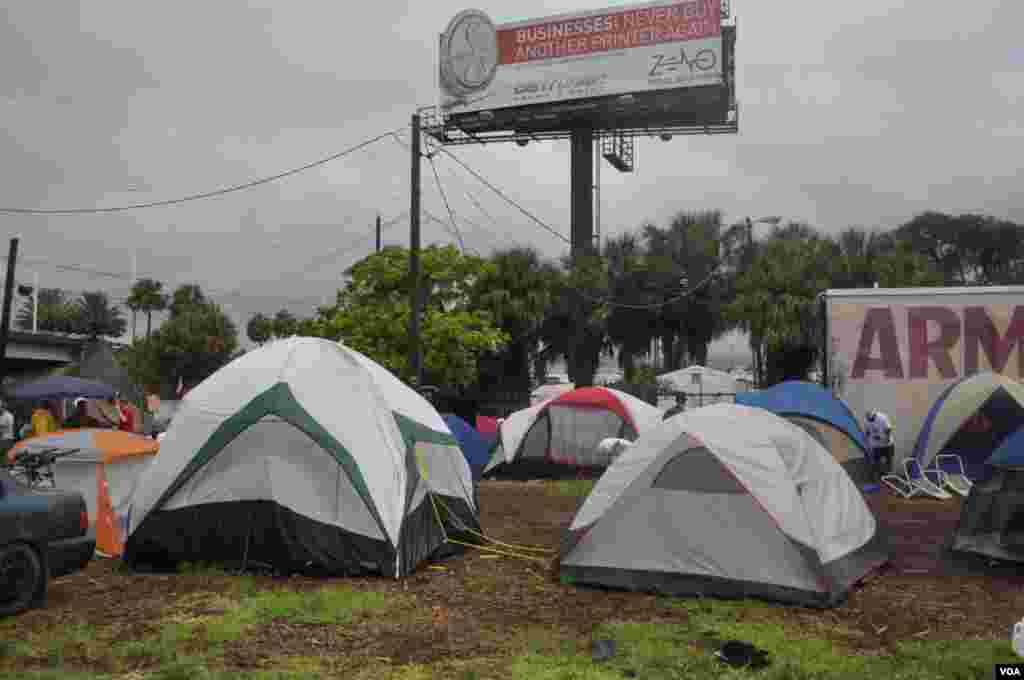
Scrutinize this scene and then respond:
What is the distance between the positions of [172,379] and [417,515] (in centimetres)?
4941

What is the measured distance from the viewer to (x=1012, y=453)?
31.1 feet

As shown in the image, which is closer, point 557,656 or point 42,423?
point 557,656

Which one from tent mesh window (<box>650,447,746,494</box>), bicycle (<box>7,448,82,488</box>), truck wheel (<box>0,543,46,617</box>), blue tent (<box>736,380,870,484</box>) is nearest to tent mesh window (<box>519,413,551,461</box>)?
blue tent (<box>736,380,870,484</box>)

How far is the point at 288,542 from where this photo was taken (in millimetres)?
8969

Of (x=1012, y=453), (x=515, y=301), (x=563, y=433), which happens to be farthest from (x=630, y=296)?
(x=1012, y=453)

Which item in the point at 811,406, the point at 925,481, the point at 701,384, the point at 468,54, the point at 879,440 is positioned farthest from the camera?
the point at 468,54

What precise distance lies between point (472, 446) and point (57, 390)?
967 centimetres

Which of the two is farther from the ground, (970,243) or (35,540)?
(970,243)

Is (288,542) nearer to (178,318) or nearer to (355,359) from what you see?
(355,359)

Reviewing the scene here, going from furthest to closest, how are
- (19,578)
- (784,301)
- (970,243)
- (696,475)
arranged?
(970,243)
(784,301)
(696,475)
(19,578)

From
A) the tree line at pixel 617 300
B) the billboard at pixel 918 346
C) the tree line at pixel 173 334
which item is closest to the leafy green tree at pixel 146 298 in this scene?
the tree line at pixel 173 334

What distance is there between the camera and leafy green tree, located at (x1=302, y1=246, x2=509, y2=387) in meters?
30.1

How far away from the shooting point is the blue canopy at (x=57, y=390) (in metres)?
20.8

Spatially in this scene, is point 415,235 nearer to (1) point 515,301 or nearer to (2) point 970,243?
(1) point 515,301
